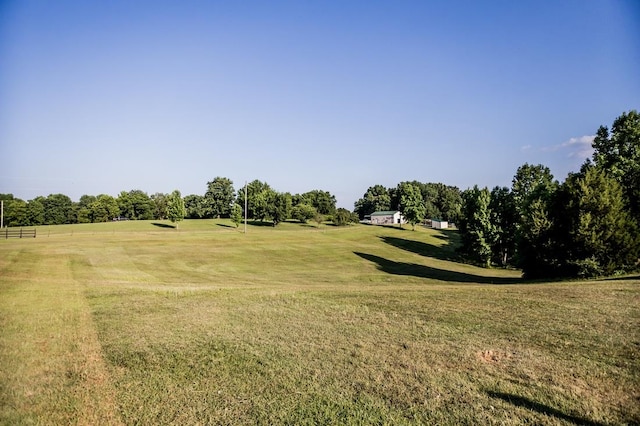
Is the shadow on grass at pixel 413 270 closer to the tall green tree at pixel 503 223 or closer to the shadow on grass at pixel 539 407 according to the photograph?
the tall green tree at pixel 503 223

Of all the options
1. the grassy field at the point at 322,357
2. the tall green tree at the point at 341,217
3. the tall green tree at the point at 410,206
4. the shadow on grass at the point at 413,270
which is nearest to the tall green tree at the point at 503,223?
the shadow on grass at the point at 413,270

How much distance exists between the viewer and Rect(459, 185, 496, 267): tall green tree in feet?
190

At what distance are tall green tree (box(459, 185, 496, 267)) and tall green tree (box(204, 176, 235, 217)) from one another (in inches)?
4322

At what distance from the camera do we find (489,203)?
60.2m

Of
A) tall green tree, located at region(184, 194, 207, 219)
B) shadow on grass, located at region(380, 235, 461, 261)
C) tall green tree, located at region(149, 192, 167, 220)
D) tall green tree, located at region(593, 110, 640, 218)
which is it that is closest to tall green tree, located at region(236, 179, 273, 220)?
tall green tree, located at region(184, 194, 207, 219)

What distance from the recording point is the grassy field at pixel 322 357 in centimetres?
664

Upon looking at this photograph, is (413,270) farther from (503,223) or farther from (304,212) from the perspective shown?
(304,212)

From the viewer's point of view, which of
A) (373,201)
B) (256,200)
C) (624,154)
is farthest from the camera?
(373,201)

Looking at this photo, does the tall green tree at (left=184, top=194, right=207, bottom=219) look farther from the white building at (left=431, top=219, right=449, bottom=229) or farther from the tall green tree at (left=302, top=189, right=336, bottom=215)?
the white building at (left=431, top=219, right=449, bottom=229)

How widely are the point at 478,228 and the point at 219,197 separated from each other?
11540 cm

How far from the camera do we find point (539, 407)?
21.5 ft

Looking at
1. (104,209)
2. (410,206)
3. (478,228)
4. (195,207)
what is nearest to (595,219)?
(478,228)

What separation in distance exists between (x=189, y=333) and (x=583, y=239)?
29727mm

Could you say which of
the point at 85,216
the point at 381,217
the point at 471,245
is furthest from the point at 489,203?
the point at 85,216
